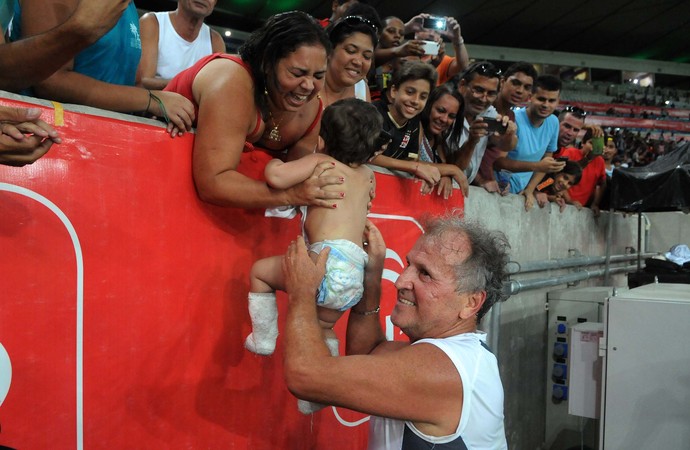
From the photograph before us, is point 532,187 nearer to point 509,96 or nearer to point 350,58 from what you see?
point 509,96

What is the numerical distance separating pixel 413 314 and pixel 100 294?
3.51 ft

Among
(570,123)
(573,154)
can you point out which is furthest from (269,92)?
Answer: (573,154)

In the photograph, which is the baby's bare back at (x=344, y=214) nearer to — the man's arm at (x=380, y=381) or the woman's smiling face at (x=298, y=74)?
the woman's smiling face at (x=298, y=74)

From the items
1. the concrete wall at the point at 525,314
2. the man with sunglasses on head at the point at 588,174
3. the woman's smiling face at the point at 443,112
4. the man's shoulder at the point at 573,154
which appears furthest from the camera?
the man's shoulder at the point at 573,154

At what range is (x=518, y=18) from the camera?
54.5 feet

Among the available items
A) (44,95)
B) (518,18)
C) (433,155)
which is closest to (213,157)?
(44,95)

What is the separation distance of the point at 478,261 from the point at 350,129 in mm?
815

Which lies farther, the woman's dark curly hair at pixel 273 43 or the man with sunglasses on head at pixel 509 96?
the man with sunglasses on head at pixel 509 96

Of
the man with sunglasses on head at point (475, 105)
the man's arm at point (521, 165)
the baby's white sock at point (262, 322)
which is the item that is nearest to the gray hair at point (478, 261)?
the baby's white sock at point (262, 322)

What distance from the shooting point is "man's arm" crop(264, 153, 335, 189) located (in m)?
2.32

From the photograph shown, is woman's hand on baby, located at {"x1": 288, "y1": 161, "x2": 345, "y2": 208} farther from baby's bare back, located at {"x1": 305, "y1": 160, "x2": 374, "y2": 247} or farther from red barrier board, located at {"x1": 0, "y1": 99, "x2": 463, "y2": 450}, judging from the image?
red barrier board, located at {"x1": 0, "y1": 99, "x2": 463, "y2": 450}

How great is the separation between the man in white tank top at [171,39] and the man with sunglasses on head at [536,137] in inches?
119

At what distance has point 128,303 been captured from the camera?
2.11 metres

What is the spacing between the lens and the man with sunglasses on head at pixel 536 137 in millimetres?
5465
